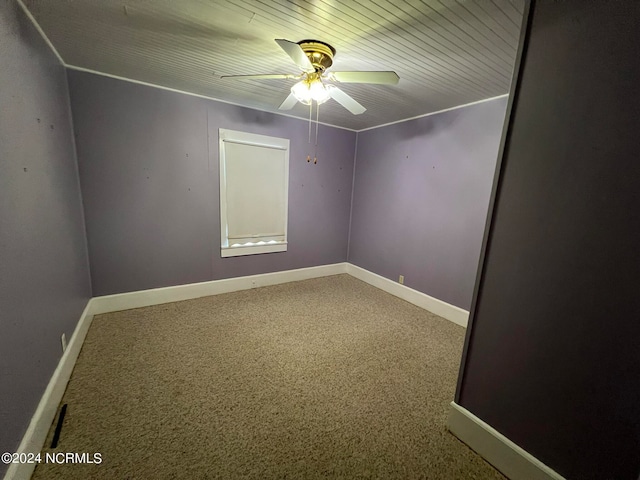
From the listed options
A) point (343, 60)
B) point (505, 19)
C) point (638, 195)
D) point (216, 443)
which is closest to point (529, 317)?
point (638, 195)

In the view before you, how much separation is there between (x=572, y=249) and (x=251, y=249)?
124 inches

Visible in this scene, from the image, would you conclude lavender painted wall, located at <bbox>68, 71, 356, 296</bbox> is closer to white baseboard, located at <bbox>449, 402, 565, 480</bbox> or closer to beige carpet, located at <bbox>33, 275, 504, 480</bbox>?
beige carpet, located at <bbox>33, 275, 504, 480</bbox>

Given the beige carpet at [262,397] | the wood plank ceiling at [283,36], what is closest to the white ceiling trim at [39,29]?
the wood plank ceiling at [283,36]

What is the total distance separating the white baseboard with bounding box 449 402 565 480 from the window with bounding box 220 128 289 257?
2.81m

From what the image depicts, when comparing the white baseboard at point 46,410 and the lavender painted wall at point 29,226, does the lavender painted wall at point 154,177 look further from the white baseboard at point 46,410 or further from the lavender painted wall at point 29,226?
the white baseboard at point 46,410

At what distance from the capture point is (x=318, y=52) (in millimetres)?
1710

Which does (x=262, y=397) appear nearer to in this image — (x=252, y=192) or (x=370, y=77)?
(x=370, y=77)

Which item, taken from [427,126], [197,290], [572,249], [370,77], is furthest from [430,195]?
[197,290]

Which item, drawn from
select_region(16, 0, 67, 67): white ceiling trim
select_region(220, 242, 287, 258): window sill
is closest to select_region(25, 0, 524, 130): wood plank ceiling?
select_region(16, 0, 67, 67): white ceiling trim

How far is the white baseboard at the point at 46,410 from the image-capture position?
1125mm

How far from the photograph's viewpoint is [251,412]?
160cm

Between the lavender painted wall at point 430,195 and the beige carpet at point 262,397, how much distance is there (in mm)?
683

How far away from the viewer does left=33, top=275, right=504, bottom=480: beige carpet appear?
1.31 meters

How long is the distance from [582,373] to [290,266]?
3243mm
